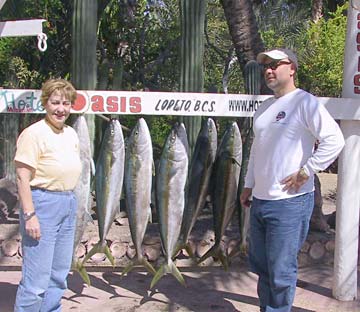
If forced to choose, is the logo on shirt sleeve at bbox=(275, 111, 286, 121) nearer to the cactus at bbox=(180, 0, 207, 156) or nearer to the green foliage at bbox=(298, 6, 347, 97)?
the cactus at bbox=(180, 0, 207, 156)

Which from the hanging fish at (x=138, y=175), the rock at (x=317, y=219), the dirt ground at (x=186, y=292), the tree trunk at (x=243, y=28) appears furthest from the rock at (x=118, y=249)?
the tree trunk at (x=243, y=28)

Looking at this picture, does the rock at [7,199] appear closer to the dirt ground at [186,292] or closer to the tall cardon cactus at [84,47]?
the dirt ground at [186,292]

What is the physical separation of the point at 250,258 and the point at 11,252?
2.99 meters

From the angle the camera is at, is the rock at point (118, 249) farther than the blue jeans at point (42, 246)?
Yes

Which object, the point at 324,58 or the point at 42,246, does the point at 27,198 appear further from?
the point at 324,58

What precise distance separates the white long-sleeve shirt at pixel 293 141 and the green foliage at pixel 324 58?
12.1 m

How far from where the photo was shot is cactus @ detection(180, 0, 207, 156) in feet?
18.3

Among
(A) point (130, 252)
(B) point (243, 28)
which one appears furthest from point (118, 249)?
(B) point (243, 28)

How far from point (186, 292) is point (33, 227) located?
7.07 ft

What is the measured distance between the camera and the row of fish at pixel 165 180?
4137 mm

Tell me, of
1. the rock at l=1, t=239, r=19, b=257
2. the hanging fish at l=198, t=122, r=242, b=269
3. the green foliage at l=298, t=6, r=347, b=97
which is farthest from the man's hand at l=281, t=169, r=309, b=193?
the green foliage at l=298, t=6, r=347, b=97

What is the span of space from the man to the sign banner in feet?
2.50

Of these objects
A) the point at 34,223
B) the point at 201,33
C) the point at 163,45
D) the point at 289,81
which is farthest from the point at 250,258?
the point at 163,45

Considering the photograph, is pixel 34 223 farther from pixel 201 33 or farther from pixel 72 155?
pixel 201 33
